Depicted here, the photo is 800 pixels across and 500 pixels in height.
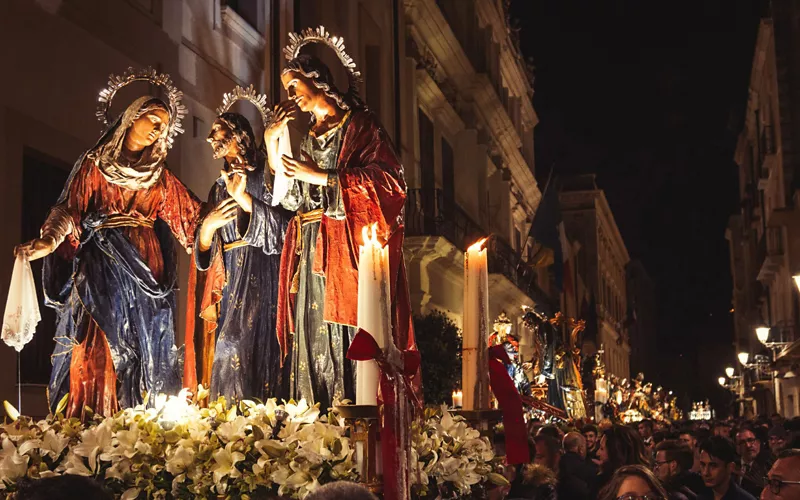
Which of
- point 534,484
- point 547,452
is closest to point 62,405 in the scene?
point 534,484

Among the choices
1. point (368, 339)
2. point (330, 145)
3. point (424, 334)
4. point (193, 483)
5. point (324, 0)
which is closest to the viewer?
point (368, 339)

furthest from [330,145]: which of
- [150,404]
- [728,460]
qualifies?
[728,460]

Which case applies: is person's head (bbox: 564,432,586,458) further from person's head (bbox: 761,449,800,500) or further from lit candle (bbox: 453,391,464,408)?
person's head (bbox: 761,449,800,500)

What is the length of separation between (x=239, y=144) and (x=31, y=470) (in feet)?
7.63

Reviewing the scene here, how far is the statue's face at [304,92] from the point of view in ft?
20.1

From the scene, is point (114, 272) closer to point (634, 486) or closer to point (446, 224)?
point (634, 486)

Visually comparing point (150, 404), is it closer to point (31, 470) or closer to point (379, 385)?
point (31, 470)

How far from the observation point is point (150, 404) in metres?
6.21

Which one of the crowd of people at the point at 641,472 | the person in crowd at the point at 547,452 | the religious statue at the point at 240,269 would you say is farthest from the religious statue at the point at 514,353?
the religious statue at the point at 240,269

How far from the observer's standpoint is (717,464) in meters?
6.36

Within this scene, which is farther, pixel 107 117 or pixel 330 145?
pixel 107 117

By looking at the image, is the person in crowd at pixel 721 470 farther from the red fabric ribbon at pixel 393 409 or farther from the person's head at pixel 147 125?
the person's head at pixel 147 125

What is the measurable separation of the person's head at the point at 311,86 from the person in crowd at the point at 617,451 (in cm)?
274

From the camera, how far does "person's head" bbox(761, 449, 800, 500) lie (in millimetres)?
4617
